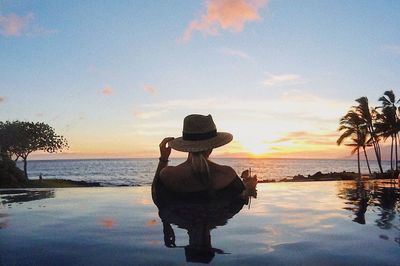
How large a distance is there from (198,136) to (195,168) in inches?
19.9

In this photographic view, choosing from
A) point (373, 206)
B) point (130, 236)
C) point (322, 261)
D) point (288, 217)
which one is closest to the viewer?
point (322, 261)

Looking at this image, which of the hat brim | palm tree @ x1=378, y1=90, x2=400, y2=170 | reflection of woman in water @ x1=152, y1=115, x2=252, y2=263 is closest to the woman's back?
reflection of woman in water @ x1=152, y1=115, x2=252, y2=263

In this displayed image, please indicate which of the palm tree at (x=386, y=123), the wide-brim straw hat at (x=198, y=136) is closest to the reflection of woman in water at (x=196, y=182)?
the wide-brim straw hat at (x=198, y=136)

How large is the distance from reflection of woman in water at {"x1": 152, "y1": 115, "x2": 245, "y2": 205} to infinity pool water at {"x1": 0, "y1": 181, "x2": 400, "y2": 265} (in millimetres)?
383

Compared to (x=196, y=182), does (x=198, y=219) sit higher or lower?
lower

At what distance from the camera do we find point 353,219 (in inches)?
233

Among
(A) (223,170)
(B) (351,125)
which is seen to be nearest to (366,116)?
(B) (351,125)

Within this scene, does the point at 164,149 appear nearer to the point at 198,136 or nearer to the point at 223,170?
the point at 198,136

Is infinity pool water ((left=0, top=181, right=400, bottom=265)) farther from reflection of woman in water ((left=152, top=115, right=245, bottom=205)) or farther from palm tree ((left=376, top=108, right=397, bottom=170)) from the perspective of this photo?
palm tree ((left=376, top=108, right=397, bottom=170))

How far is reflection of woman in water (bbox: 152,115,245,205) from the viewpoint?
5633 millimetres

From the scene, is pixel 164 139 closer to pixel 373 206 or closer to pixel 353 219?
pixel 353 219

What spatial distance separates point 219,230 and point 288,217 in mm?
1910

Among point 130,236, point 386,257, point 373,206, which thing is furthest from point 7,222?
point 373,206

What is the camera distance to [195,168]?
571 cm
